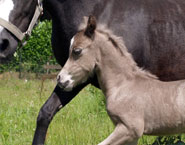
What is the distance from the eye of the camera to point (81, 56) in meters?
3.74

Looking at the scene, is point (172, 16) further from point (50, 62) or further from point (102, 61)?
point (50, 62)

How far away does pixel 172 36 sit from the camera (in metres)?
4.20

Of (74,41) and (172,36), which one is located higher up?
(74,41)

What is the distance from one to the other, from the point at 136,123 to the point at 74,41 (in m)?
0.90

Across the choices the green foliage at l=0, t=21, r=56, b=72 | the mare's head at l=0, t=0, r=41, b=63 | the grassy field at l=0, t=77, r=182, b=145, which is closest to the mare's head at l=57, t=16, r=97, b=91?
the mare's head at l=0, t=0, r=41, b=63

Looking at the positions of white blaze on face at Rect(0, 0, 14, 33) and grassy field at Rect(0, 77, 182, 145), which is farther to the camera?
grassy field at Rect(0, 77, 182, 145)

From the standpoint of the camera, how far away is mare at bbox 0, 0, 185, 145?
4.07 m

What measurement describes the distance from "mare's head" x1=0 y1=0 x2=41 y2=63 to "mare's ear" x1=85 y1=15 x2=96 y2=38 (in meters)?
0.73

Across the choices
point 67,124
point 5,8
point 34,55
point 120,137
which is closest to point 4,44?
point 5,8

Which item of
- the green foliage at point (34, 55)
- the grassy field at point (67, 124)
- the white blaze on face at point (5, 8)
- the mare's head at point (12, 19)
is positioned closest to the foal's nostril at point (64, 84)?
the mare's head at point (12, 19)

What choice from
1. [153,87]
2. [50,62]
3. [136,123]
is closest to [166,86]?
[153,87]

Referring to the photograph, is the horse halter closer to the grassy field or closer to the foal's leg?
the foal's leg

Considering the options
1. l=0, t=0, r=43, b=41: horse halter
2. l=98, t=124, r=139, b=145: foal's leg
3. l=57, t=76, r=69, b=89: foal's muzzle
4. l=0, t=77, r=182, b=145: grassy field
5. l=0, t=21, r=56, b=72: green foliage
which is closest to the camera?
l=98, t=124, r=139, b=145: foal's leg

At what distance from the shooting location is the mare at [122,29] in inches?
160
